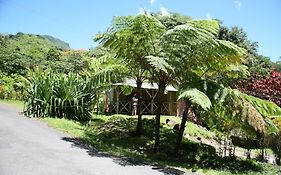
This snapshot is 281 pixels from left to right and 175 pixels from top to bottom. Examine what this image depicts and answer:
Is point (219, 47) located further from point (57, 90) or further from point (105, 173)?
point (57, 90)

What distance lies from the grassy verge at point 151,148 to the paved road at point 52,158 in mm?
776

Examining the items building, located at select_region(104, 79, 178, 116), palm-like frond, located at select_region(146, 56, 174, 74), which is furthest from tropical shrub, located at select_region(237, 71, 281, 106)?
palm-like frond, located at select_region(146, 56, 174, 74)

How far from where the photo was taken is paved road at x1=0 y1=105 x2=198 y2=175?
6773 millimetres

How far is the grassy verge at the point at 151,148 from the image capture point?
9047 millimetres

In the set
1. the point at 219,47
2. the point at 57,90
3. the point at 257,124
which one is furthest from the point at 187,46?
the point at 57,90

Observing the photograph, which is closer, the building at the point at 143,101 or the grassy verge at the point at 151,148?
the grassy verge at the point at 151,148

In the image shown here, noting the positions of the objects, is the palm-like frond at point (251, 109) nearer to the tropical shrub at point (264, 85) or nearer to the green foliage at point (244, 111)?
the green foliage at point (244, 111)

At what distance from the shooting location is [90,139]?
1073 cm

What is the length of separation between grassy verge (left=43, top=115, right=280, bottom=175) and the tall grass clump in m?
0.81

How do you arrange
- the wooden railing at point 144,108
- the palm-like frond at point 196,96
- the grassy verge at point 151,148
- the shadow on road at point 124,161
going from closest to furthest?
the shadow on road at point 124,161 < the palm-like frond at point 196,96 < the grassy verge at point 151,148 < the wooden railing at point 144,108

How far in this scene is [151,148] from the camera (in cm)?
1112

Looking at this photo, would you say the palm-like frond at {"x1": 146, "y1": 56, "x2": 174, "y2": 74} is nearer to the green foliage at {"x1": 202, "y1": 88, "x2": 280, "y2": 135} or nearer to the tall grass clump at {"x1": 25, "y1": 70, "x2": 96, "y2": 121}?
the green foliage at {"x1": 202, "y1": 88, "x2": 280, "y2": 135}

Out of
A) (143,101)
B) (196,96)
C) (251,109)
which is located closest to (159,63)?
(196,96)

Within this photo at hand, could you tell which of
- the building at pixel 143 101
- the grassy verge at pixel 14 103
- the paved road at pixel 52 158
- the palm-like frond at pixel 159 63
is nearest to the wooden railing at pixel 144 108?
the building at pixel 143 101
